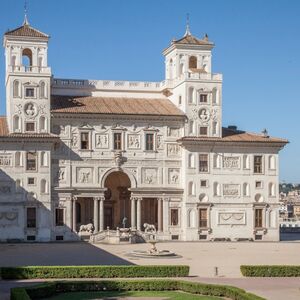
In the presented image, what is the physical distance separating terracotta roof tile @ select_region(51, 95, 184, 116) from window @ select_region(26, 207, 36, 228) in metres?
8.15

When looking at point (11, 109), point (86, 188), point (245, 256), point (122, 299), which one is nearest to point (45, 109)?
point (11, 109)

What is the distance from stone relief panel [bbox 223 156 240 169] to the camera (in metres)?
67.1

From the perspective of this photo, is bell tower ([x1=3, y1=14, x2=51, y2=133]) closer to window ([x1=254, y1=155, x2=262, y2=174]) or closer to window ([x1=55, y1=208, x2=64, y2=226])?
window ([x1=55, y1=208, x2=64, y2=226])

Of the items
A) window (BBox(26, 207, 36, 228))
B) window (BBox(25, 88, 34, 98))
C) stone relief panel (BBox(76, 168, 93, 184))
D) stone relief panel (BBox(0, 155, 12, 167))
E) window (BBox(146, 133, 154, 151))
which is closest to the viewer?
window (BBox(26, 207, 36, 228))

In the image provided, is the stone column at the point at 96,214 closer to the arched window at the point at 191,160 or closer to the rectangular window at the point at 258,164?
the arched window at the point at 191,160

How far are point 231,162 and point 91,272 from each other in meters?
34.1

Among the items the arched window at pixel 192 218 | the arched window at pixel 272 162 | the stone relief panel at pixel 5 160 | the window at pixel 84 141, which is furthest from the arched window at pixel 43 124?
the arched window at pixel 272 162

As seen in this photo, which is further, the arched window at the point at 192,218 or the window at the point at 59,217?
the arched window at the point at 192,218

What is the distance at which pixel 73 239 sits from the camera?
6372 centimetres

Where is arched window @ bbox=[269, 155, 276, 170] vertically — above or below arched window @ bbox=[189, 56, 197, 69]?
below

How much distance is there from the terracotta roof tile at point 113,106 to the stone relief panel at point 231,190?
7.17 m

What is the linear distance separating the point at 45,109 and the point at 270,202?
20.5 m

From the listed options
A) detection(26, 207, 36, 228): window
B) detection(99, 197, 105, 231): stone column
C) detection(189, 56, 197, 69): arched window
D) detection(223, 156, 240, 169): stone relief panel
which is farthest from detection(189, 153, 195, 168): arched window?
detection(26, 207, 36, 228): window

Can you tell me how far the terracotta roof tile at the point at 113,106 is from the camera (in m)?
65.4
